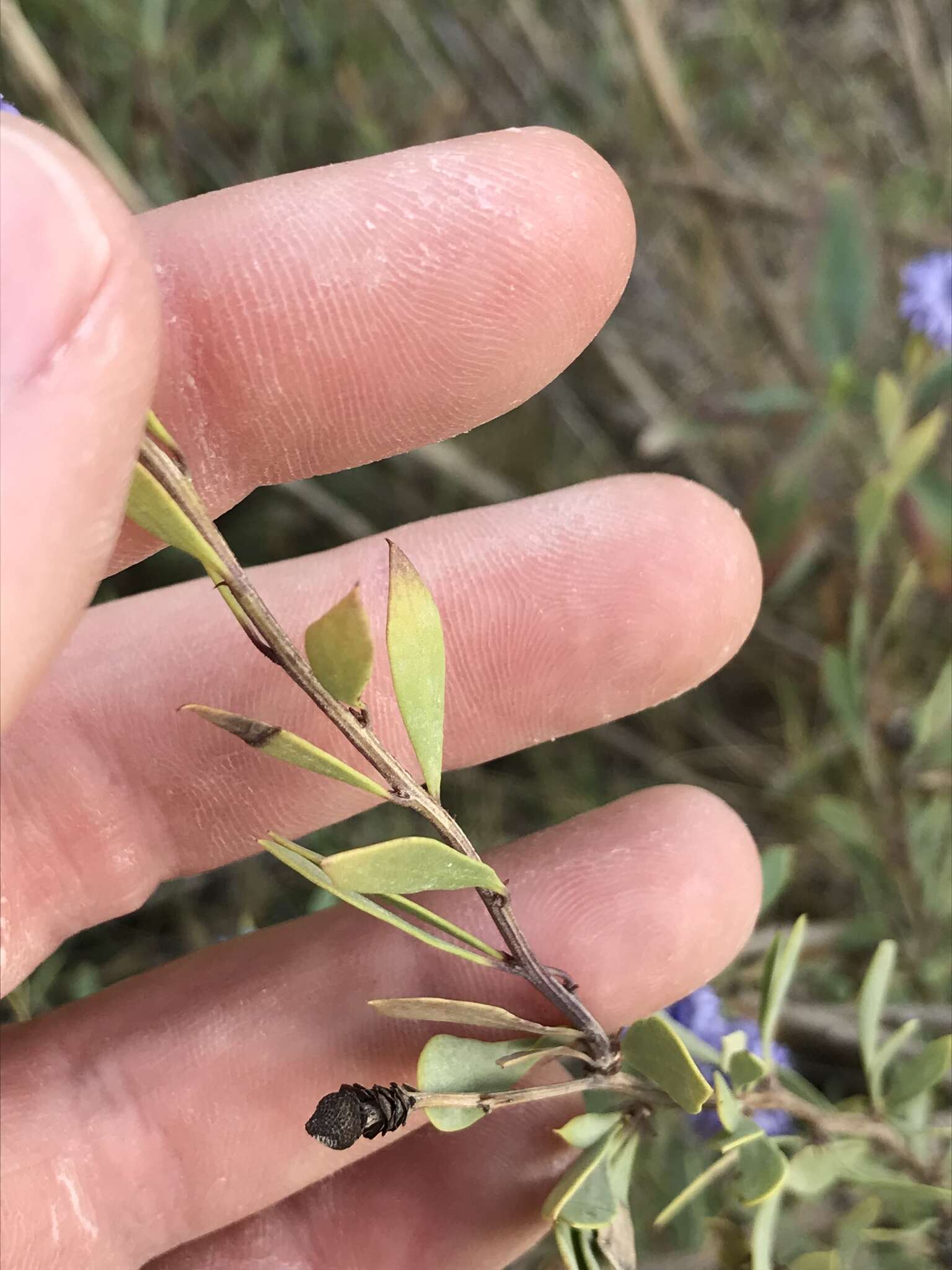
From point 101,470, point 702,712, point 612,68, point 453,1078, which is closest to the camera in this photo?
point 101,470

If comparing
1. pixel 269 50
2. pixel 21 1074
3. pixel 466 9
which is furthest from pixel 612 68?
pixel 21 1074

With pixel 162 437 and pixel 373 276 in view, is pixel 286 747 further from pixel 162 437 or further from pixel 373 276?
pixel 373 276

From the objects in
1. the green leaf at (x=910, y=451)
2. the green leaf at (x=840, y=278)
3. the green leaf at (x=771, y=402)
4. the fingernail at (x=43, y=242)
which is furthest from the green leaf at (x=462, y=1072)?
the green leaf at (x=840, y=278)

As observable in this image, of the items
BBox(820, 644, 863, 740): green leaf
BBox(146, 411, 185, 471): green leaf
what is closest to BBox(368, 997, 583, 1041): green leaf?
BBox(146, 411, 185, 471): green leaf

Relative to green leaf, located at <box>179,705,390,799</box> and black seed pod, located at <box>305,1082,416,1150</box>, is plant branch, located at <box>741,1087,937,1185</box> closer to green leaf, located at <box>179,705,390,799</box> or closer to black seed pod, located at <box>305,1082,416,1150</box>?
black seed pod, located at <box>305,1082,416,1150</box>

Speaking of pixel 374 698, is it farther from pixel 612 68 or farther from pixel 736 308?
pixel 612 68

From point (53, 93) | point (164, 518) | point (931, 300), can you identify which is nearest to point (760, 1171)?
point (164, 518)
